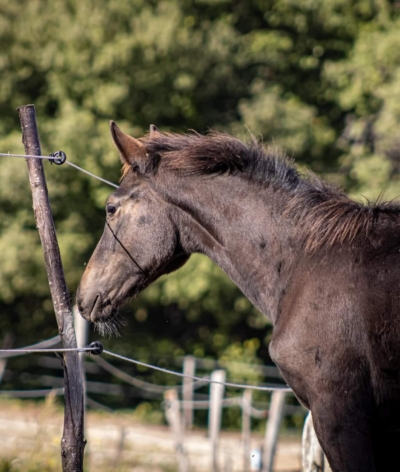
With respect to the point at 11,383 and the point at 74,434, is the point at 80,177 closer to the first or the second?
the point at 11,383

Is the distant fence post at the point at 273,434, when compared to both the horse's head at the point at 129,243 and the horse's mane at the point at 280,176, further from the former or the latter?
the horse's mane at the point at 280,176

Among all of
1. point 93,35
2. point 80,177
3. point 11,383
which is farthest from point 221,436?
point 93,35

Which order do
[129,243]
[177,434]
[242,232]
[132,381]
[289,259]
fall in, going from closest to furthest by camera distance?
[289,259]
[242,232]
[129,243]
[177,434]
[132,381]

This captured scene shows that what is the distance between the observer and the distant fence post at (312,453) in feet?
16.6

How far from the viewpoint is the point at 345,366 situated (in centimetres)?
351

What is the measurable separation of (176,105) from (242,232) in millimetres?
12086

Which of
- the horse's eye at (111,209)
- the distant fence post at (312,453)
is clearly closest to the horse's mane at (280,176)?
the horse's eye at (111,209)

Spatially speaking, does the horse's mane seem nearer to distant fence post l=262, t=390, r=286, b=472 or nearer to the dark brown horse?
the dark brown horse

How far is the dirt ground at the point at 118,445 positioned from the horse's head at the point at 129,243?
2502mm

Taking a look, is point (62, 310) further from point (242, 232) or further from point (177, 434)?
point (177, 434)

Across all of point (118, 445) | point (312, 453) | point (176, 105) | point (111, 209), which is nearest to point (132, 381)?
point (118, 445)

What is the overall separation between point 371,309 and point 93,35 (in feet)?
41.6

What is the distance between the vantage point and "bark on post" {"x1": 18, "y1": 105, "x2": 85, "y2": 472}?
3914 millimetres

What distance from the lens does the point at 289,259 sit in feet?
12.9
